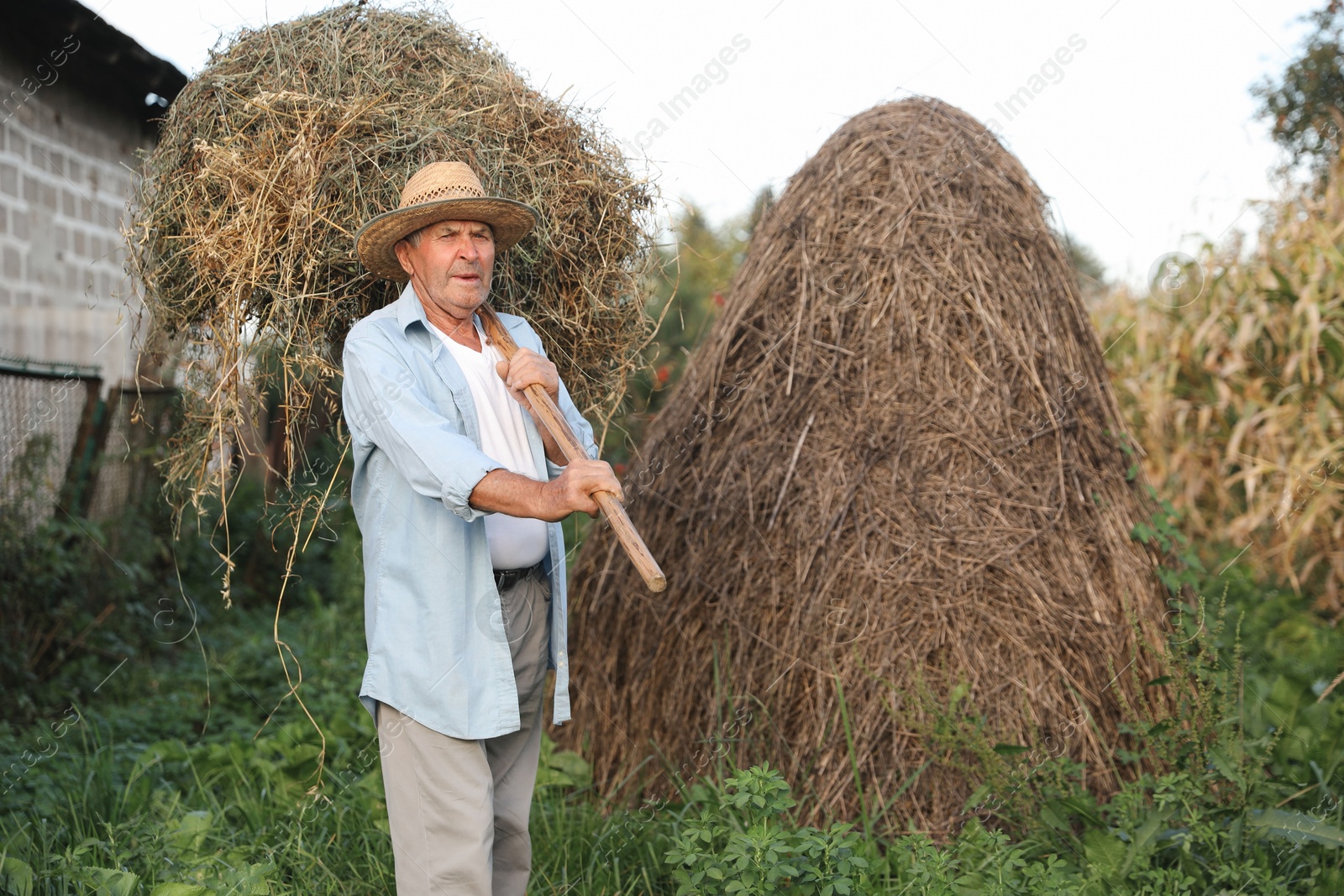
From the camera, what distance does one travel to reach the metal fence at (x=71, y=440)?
481cm

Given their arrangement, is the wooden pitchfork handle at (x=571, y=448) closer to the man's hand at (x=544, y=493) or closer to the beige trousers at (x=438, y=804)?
the man's hand at (x=544, y=493)

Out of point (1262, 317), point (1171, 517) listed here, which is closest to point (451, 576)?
point (1171, 517)

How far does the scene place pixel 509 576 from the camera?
106 inches

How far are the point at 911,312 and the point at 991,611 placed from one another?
1035 millimetres

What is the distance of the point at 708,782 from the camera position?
3.25m

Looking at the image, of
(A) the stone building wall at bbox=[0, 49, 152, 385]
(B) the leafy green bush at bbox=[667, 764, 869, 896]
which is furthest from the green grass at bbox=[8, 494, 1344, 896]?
(A) the stone building wall at bbox=[0, 49, 152, 385]

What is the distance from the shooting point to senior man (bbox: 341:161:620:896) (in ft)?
7.89

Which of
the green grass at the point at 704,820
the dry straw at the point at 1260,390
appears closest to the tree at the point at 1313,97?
the dry straw at the point at 1260,390

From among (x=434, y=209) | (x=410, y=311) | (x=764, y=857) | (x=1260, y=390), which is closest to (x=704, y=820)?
(x=764, y=857)

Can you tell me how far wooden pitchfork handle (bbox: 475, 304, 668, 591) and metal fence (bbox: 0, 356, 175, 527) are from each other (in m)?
2.53

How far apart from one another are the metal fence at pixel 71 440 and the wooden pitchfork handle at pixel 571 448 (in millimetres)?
2528

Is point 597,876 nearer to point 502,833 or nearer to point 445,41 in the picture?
point 502,833

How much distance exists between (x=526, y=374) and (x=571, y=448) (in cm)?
22

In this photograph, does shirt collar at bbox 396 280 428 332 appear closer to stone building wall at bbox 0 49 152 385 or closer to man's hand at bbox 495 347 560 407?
man's hand at bbox 495 347 560 407
